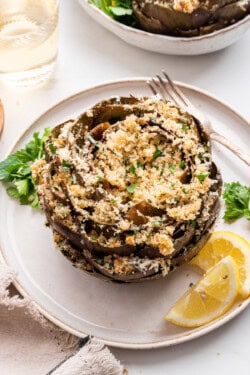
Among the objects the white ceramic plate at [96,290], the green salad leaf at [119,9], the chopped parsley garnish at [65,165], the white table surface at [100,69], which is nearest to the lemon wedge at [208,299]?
the white ceramic plate at [96,290]

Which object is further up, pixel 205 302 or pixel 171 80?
pixel 171 80

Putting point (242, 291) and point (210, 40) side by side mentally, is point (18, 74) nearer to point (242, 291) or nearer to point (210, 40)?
point (210, 40)

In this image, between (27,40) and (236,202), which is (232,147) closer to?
(236,202)

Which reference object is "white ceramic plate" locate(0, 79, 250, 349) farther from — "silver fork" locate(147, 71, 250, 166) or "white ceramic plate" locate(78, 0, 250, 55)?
"white ceramic plate" locate(78, 0, 250, 55)

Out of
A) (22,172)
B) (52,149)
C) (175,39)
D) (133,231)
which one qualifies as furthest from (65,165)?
(175,39)

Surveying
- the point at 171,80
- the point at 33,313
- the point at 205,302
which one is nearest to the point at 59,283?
the point at 33,313

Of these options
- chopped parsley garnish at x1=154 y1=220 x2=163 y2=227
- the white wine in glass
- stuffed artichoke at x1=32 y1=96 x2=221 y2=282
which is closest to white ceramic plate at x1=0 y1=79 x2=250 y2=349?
stuffed artichoke at x1=32 y1=96 x2=221 y2=282
